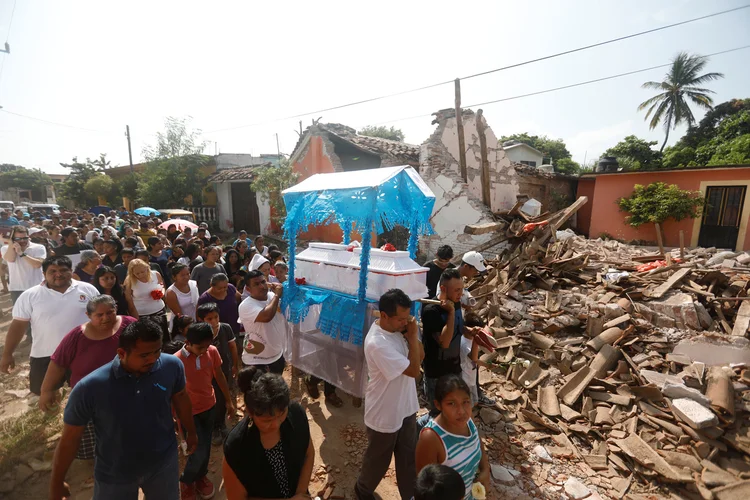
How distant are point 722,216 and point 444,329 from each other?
15209mm

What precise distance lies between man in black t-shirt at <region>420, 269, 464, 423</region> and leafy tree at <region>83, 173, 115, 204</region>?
27.8m

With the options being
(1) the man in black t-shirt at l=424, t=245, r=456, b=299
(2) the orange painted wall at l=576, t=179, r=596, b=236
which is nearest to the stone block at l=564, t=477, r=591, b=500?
(1) the man in black t-shirt at l=424, t=245, r=456, b=299

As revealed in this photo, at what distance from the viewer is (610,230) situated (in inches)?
568

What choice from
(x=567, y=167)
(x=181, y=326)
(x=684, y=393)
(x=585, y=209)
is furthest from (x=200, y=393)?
(x=567, y=167)

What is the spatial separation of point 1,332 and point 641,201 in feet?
60.2

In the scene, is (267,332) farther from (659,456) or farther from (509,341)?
(659,456)

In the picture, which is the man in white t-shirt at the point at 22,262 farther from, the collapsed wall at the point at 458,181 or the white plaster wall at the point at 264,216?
the white plaster wall at the point at 264,216

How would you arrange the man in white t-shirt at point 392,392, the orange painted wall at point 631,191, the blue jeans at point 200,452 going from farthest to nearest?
the orange painted wall at point 631,191, the blue jeans at point 200,452, the man in white t-shirt at point 392,392

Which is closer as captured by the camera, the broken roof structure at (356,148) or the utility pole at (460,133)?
the utility pole at (460,133)

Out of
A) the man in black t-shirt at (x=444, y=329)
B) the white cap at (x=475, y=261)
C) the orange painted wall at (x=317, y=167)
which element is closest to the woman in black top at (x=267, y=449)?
the man in black t-shirt at (x=444, y=329)

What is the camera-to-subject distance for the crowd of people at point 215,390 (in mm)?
1782

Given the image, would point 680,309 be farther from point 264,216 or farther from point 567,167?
point 567,167

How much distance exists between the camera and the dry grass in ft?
11.2

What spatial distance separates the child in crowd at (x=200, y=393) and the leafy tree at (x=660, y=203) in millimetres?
15224
